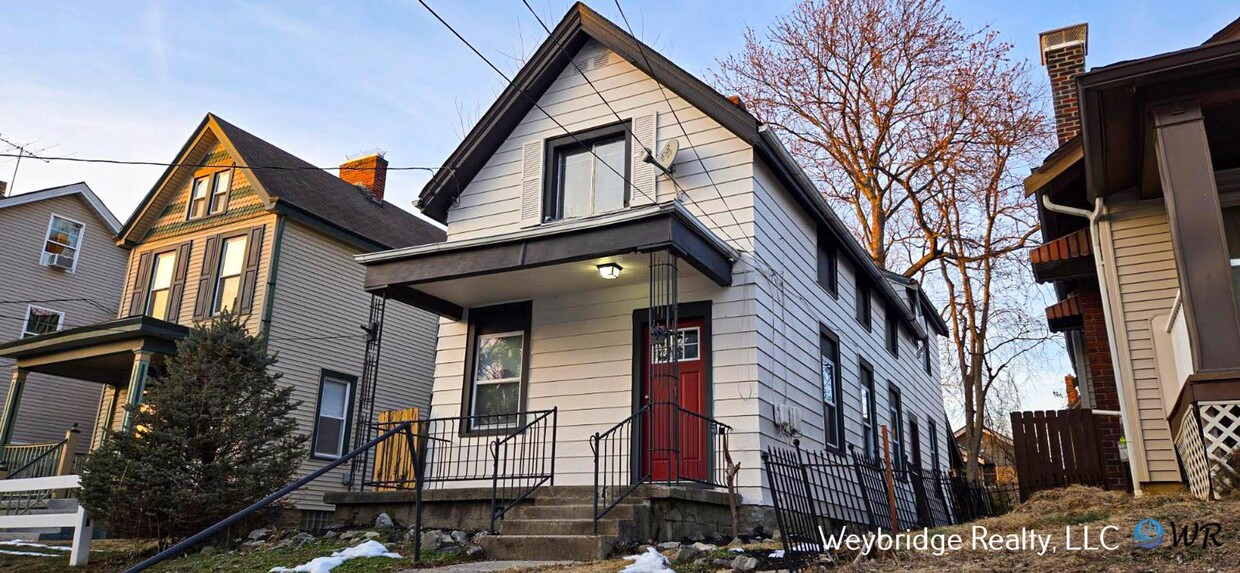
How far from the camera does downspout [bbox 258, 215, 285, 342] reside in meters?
16.6

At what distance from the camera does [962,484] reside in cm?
1179

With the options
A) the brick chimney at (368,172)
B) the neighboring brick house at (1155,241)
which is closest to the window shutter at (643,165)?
the neighboring brick house at (1155,241)

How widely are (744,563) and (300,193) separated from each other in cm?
1486

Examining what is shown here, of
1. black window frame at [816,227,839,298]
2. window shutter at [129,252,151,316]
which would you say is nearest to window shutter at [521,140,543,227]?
black window frame at [816,227,839,298]

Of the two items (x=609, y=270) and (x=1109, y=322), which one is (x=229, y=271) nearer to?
(x=609, y=270)

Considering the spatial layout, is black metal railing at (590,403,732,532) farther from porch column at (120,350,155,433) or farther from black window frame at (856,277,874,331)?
porch column at (120,350,155,433)

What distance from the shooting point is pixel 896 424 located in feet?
53.8

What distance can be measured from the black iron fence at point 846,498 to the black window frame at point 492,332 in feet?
10.9

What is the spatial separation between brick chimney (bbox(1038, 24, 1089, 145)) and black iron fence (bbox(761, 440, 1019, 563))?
4.93 m

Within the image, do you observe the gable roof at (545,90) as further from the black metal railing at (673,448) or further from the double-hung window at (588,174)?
the black metal railing at (673,448)

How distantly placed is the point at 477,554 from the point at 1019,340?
19.0 metres

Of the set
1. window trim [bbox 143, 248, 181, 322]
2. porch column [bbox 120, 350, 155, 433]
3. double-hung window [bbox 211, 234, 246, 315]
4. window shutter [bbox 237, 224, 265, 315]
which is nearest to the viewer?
porch column [bbox 120, 350, 155, 433]

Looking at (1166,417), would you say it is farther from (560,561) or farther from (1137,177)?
(560,561)

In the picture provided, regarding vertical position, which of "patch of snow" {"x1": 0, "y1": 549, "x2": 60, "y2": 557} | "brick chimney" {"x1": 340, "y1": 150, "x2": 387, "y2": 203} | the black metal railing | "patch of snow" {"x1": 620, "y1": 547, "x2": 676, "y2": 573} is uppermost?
"brick chimney" {"x1": 340, "y1": 150, "x2": 387, "y2": 203}
